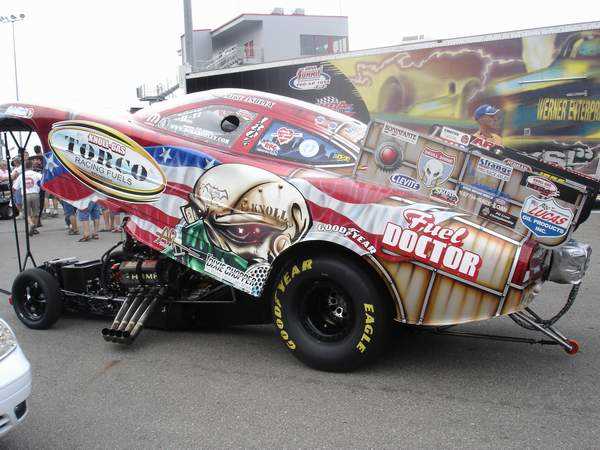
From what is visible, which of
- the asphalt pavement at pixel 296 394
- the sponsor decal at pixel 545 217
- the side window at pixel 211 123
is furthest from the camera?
the side window at pixel 211 123

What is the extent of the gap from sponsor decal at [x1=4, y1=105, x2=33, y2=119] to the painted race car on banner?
0.01m

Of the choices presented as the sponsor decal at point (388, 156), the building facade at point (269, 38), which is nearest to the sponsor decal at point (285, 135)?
the sponsor decal at point (388, 156)

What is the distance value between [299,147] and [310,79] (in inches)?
397

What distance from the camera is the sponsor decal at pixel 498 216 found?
3395 millimetres

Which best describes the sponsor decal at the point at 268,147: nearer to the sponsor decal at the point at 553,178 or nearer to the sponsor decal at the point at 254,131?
the sponsor decal at the point at 254,131

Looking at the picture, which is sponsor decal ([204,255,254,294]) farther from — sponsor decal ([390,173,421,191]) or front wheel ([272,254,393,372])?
sponsor decal ([390,173,421,191])

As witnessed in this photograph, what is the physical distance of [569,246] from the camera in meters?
3.53

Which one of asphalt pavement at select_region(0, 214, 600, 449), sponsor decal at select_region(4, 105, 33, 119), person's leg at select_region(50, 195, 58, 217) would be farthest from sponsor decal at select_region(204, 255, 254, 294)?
person's leg at select_region(50, 195, 58, 217)

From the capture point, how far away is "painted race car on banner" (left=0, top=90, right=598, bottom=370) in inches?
132

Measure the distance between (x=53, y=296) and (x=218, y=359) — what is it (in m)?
1.76

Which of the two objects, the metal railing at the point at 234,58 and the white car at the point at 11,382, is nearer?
the white car at the point at 11,382

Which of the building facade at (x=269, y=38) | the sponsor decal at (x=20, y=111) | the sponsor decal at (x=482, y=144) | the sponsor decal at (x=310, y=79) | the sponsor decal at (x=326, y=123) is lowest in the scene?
the sponsor decal at (x=482, y=144)

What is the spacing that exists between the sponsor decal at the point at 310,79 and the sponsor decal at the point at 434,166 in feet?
33.5

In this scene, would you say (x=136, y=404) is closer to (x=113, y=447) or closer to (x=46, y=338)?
(x=113, y=447)
